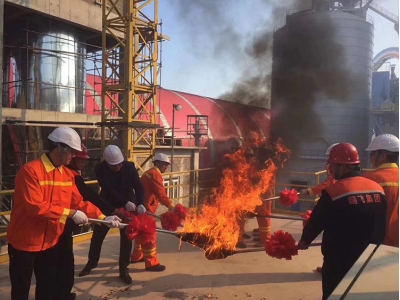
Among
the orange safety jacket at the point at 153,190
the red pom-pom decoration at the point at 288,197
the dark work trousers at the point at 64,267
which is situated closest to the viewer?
the dark work trousers at the point at 64,267

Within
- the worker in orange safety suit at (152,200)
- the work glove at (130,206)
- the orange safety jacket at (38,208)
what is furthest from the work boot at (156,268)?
the orange safety jacket at (38,208)

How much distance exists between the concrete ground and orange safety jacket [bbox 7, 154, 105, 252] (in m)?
1.35

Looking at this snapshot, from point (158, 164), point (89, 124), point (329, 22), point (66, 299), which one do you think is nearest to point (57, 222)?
point (66, 299)

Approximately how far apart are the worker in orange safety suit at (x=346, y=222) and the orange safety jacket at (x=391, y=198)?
295 mm

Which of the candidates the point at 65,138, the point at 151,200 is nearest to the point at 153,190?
the point at 151,200

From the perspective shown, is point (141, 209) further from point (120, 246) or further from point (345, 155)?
point (345, 155)

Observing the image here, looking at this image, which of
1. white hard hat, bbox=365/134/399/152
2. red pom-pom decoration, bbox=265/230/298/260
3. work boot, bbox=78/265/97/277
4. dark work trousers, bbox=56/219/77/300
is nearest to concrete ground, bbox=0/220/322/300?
work boot, bbox=78/265/97/277

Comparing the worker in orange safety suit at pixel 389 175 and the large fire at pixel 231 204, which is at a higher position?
the worker in orange safety suit at pixel 389 175

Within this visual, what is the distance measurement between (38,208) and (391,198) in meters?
3.22

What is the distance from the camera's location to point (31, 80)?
511 inches

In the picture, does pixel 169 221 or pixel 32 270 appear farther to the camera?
pixel 169 221

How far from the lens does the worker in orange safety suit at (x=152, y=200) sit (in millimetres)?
4754

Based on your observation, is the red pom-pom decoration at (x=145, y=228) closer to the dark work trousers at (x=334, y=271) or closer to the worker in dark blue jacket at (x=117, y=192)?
the worker in dark blue jacket at (x=117, y=192)

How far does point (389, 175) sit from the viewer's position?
10.7ft
